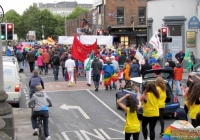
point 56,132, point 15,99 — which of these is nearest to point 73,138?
point 56,132

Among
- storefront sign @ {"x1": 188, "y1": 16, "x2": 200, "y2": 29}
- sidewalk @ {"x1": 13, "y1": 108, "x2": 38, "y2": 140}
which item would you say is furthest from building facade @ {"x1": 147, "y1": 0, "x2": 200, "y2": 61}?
sidewalk @ {"x1": 13, "y1": 108, "x2": 38, "y2": 140}

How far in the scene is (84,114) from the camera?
1761 centimetres

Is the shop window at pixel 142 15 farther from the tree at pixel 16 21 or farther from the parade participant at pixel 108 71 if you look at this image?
the tree at pixel 16 21

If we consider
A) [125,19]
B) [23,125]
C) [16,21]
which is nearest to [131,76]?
[23,125]

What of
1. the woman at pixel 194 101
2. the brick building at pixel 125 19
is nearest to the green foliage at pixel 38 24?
the brick building at pixel 125 19

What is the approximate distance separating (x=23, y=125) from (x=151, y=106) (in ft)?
16.5

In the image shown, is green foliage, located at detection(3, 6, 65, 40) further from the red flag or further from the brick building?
the red flag

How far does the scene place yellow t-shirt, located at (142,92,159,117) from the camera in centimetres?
1207

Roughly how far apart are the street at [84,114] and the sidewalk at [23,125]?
2.16 ft

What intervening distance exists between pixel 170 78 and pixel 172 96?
4.26ft

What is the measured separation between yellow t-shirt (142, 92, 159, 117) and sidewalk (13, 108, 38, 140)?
338 centimetres

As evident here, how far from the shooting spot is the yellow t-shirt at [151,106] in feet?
39.6

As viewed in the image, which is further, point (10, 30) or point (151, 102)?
point (10, 30)

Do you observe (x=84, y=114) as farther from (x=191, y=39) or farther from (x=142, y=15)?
(x=142, y=15)
